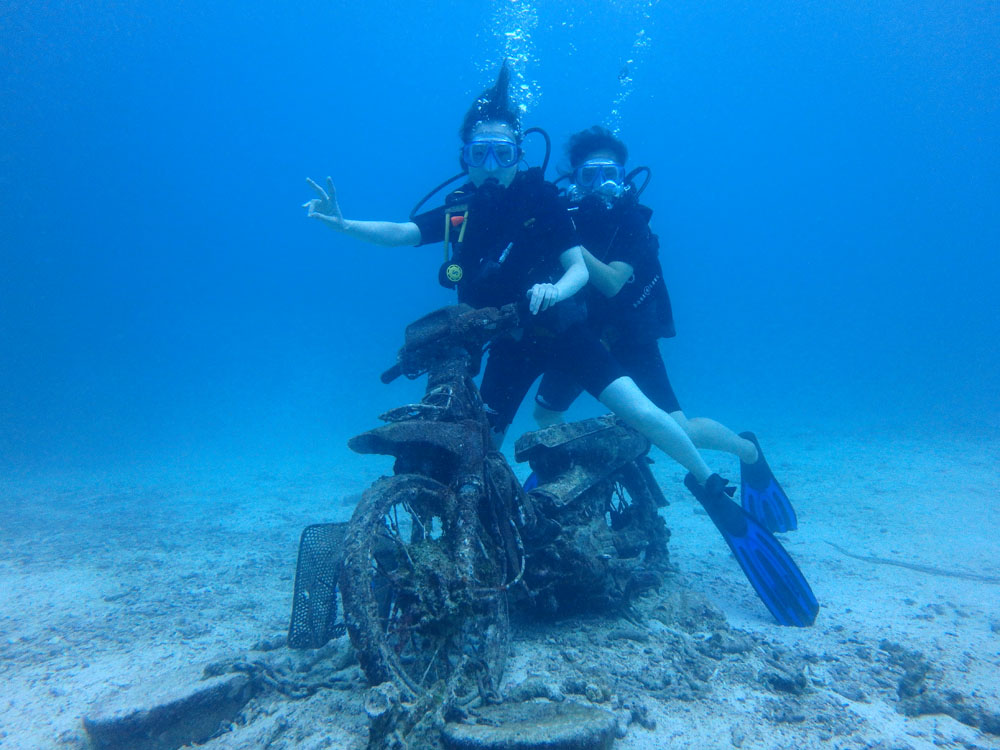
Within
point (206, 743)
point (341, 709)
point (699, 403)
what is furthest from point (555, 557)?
point (699, 403)

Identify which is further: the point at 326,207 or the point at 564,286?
the point at 326,207

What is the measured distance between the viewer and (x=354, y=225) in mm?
3367

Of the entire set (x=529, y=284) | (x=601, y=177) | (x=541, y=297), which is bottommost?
(x=541, y=297)

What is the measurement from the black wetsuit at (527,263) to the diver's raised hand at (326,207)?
80cm

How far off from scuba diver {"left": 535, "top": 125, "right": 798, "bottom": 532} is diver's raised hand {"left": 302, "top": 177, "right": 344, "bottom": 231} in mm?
1844

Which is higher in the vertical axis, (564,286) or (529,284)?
(529,284)

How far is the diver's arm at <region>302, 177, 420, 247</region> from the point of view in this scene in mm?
3203

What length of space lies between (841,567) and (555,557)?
9.57ft

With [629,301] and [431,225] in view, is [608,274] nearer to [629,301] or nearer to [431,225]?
[629,301]

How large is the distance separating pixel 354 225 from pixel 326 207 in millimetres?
215

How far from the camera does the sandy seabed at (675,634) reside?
6.48ft

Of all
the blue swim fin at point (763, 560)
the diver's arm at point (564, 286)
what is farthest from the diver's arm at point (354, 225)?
the blue swim fin at point (763, 560)

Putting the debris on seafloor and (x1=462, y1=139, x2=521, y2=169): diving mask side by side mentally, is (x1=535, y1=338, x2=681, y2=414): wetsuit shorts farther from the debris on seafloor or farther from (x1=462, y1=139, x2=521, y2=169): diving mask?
the debris on seafloor

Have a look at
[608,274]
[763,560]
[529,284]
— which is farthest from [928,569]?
[529,284]
